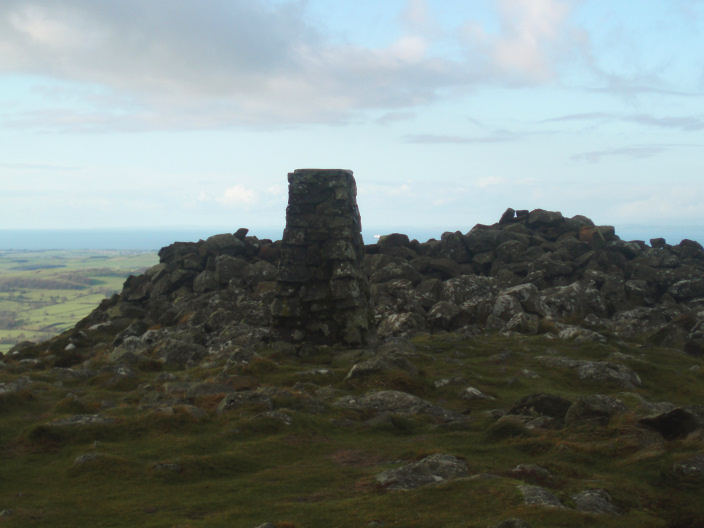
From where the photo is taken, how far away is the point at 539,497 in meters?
10.6

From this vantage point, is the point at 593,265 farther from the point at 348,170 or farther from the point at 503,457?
the point at 503,457

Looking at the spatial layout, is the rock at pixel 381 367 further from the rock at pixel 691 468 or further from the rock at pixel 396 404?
the rock at pixel 691 468

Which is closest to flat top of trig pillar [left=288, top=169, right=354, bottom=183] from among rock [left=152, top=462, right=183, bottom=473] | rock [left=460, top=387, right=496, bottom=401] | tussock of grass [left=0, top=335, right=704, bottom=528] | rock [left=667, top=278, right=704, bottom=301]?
tussock of grass [left=0, top=335, right=704, bottom=528]

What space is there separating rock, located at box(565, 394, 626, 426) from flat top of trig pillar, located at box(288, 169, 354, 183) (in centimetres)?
1974

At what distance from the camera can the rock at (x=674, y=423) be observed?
14359 mm

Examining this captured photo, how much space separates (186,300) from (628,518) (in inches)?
1644


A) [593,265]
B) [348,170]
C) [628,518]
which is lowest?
[628,518]

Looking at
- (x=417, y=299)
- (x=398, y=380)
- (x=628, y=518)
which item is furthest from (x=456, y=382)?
(x=417, y=299)

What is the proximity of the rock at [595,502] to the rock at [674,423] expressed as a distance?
15.0ft

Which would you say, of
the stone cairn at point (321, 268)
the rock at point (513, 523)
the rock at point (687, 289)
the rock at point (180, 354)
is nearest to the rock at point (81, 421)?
the rock at point (513, 523)

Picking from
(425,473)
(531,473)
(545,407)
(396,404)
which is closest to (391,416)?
(396,404)

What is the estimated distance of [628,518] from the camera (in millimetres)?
10000

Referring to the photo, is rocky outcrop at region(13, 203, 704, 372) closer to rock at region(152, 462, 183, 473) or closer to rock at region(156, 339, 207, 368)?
rock at region(156, 339, 207, 368)

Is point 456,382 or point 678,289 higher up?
point 678,289
